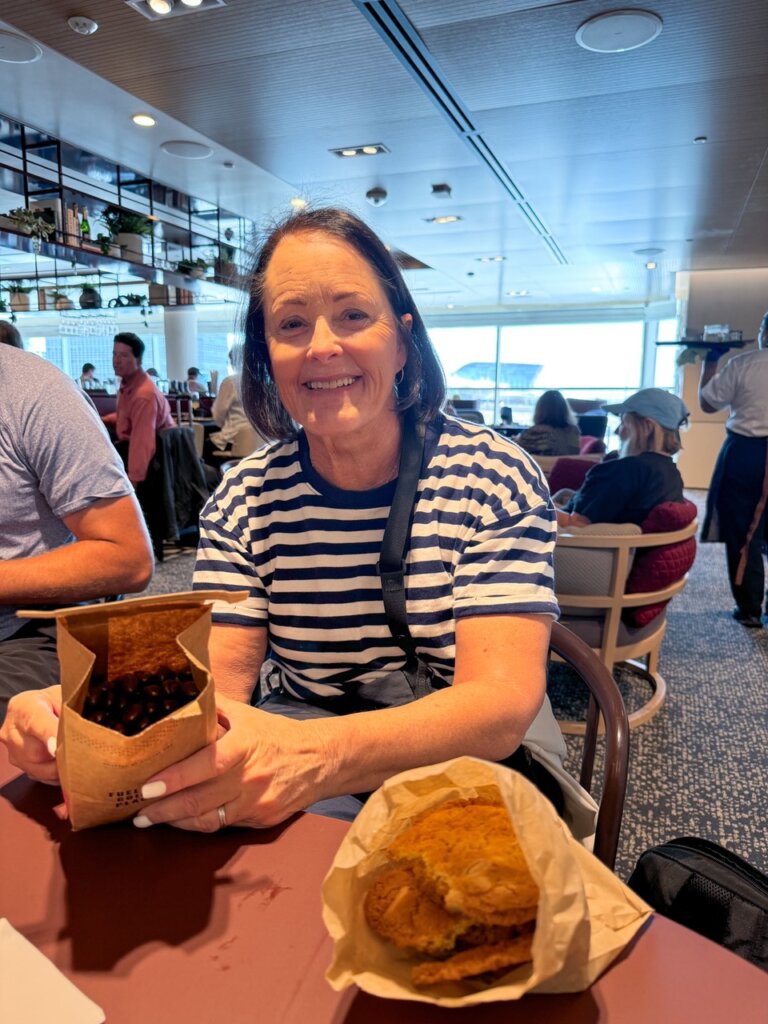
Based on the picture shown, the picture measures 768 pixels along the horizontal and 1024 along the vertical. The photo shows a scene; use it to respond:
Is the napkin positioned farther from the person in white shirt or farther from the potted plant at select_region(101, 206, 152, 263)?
the potted plant at select_region(101, 206, 152, 263)

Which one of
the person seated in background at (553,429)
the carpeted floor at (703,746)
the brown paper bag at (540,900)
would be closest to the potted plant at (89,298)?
the person seated in background at (553,429)

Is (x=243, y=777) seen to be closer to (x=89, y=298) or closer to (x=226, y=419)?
(x=226, y=419)

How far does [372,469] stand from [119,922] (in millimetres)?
740

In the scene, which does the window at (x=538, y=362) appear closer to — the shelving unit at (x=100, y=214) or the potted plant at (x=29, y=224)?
the shelving unit at (x=100, y=214)

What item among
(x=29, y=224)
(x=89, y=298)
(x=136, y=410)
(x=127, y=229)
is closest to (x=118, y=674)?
(x=136, y=410)

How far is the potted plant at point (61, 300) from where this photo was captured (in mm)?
7852

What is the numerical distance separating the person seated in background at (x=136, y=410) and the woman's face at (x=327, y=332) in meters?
3.81

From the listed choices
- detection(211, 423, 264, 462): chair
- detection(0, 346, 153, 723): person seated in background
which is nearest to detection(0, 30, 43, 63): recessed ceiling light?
detection(211, 423, 264, 462): chair

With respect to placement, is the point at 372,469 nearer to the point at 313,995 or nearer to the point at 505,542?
the point at 505,542

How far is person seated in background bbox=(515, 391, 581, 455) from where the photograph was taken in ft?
17.7

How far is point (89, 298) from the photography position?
7.74 metres

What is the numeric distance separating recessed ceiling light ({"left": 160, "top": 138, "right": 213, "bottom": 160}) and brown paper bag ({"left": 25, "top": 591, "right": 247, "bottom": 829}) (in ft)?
19.9

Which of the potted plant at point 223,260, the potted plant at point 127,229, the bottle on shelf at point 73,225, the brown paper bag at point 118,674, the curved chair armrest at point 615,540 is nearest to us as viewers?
the brown paper bag at point 118,674

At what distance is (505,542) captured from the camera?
96 cm
